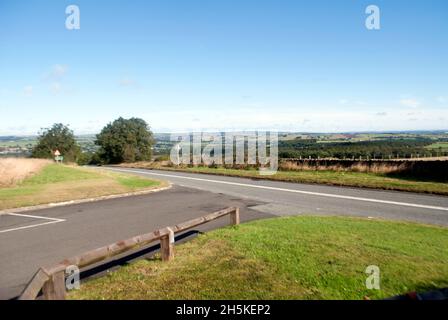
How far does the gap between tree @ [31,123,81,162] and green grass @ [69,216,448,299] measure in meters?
74.2

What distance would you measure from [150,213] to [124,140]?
184 feet

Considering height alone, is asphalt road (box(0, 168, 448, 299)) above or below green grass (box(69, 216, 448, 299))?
below

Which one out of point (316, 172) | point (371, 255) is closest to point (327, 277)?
point (371, 255)

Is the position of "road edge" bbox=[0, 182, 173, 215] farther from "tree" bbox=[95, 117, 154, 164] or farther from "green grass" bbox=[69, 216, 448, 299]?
"tree" bbox=[95, 117, 154, 164]

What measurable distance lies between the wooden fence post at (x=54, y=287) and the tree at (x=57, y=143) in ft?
248

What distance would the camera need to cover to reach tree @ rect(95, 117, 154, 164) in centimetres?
6462

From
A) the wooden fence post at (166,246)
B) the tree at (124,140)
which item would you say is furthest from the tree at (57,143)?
the wooden fence post at (166,246)

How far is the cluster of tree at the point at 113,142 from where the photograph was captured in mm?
64938

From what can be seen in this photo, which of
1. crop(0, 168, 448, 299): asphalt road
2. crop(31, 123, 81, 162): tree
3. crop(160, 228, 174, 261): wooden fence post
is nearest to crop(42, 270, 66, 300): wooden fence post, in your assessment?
crop(0, 168, 448, 299): asphalt road

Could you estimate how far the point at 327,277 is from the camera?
5.58m

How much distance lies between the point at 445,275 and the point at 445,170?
15.1m

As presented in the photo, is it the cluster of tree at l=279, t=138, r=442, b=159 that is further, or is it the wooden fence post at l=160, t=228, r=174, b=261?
the cluster of tree at l=279, t=138, r=442, b=159

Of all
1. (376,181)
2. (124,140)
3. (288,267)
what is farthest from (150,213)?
(124,140)

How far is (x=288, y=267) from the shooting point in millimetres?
6031
